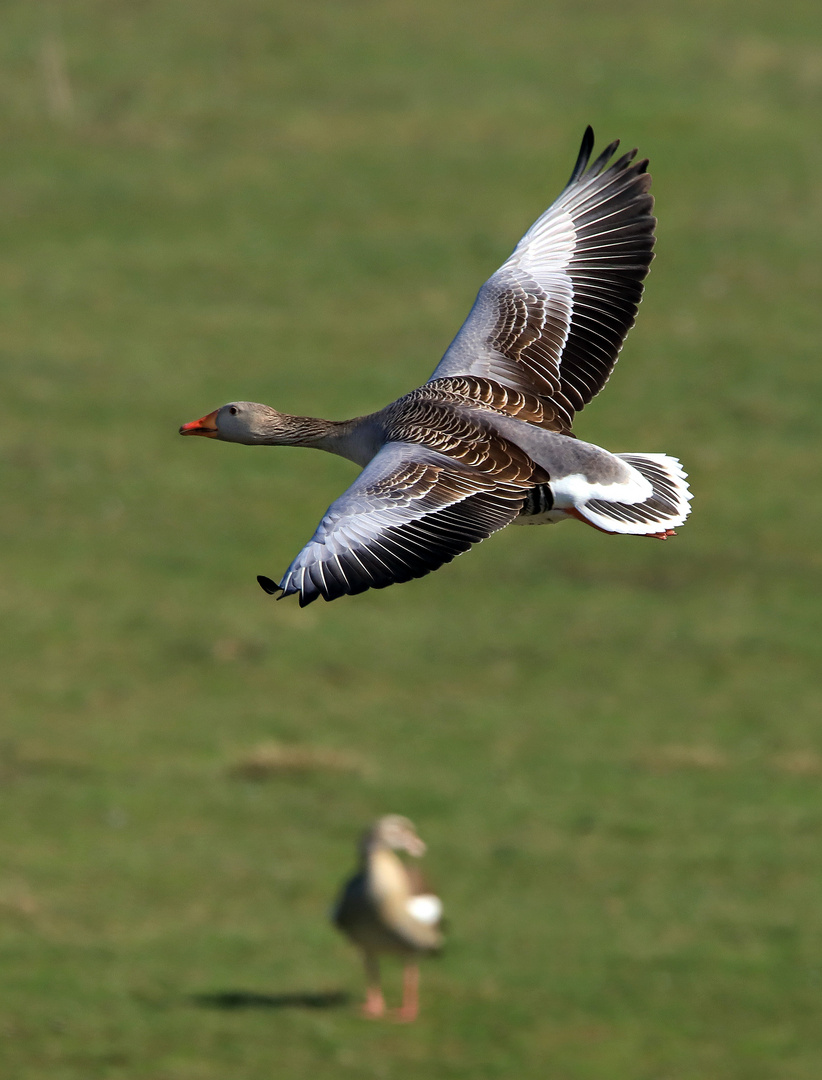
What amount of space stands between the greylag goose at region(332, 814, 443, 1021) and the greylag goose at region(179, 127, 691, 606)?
21.4m

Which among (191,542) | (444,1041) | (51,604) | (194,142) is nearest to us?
(444,1041)

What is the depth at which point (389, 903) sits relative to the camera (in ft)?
115

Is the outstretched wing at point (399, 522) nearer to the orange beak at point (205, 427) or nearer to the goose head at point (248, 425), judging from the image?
the goose head at point (248, 425)

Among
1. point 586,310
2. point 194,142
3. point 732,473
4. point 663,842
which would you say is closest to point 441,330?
point 732,473

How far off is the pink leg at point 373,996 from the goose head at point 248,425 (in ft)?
89.9

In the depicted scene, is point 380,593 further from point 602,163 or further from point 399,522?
point 399,522

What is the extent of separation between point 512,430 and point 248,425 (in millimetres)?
2077

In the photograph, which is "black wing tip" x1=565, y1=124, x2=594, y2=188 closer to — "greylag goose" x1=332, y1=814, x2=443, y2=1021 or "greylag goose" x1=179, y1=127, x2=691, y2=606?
"greylag goose" x1=179, y1=127, x2=691, y2=606

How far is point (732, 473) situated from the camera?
6625 cm

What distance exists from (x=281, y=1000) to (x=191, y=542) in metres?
21.2

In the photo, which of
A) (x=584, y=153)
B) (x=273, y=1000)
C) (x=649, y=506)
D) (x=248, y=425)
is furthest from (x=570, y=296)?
(x=273, y=1000)

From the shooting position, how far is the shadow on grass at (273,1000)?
41.8 m

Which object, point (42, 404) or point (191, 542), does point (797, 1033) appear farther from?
point (42, 404)

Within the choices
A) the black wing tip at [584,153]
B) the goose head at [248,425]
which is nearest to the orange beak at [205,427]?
the goose head at [248,425]
